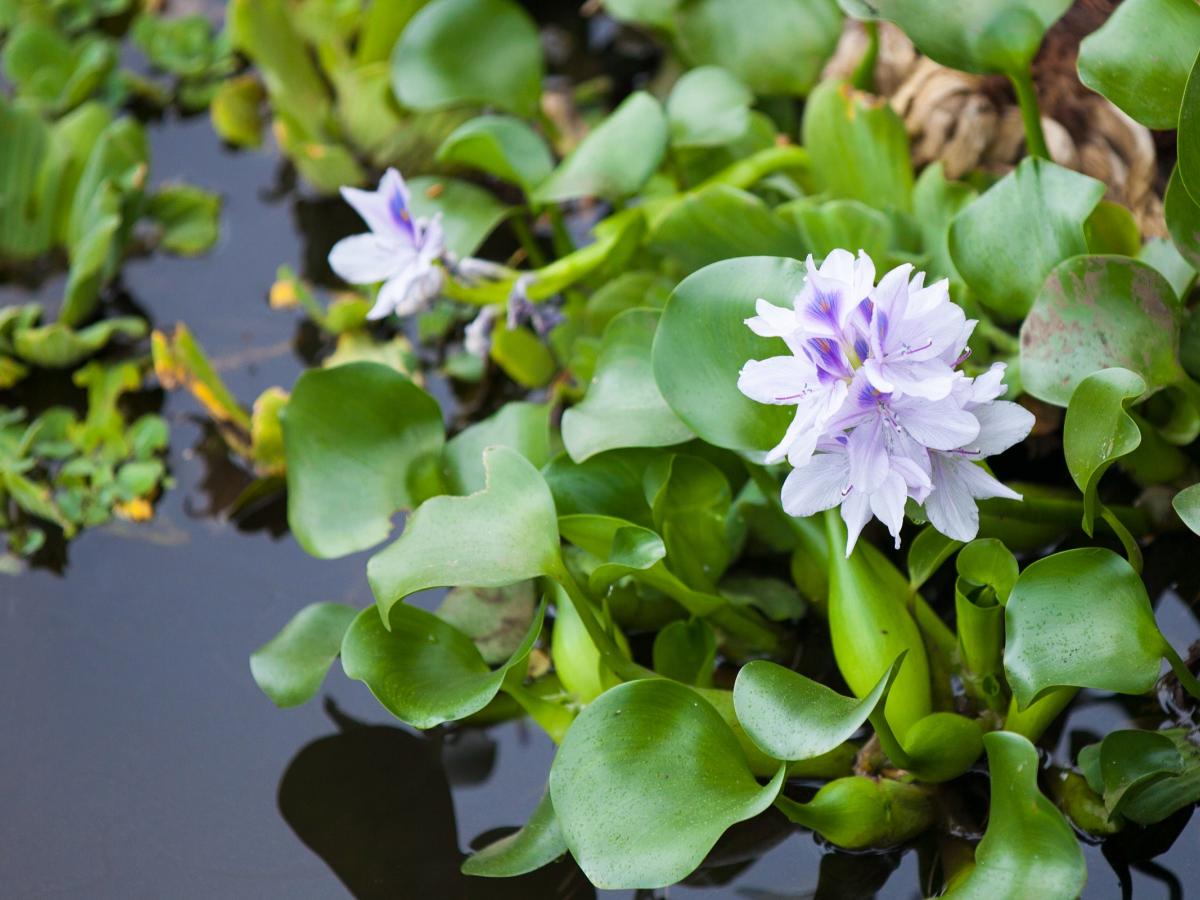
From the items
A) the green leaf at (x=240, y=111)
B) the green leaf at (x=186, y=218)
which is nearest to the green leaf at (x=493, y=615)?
the green leaf at (x=186, y=218)

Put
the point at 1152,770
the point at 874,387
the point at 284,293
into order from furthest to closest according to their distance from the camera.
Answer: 1. the point at 284,293
2. the point at 1152,770
3. the point at 874,387

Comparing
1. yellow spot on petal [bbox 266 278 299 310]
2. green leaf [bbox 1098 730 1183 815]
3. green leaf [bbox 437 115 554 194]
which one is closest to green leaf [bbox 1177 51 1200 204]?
green leaf [bbox 1098 730 1183 815]

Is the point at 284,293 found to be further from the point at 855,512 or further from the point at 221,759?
the point at 855,512

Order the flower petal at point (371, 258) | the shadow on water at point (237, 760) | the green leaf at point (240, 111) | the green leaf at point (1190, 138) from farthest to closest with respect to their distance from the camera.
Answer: the green leaf at point (240, 111) < the flower petal at point (371, 258) < the shadow on water at point (237, 760) < the green leaf at point (1190, 138)

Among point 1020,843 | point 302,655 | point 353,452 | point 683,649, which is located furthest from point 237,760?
point 1020,843

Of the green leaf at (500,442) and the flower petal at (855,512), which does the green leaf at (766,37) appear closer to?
the green leaf at (500,442)

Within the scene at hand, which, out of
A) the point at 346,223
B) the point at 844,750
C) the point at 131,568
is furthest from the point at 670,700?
the point at 346,223

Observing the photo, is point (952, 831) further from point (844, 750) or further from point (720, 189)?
point (720, 189)
